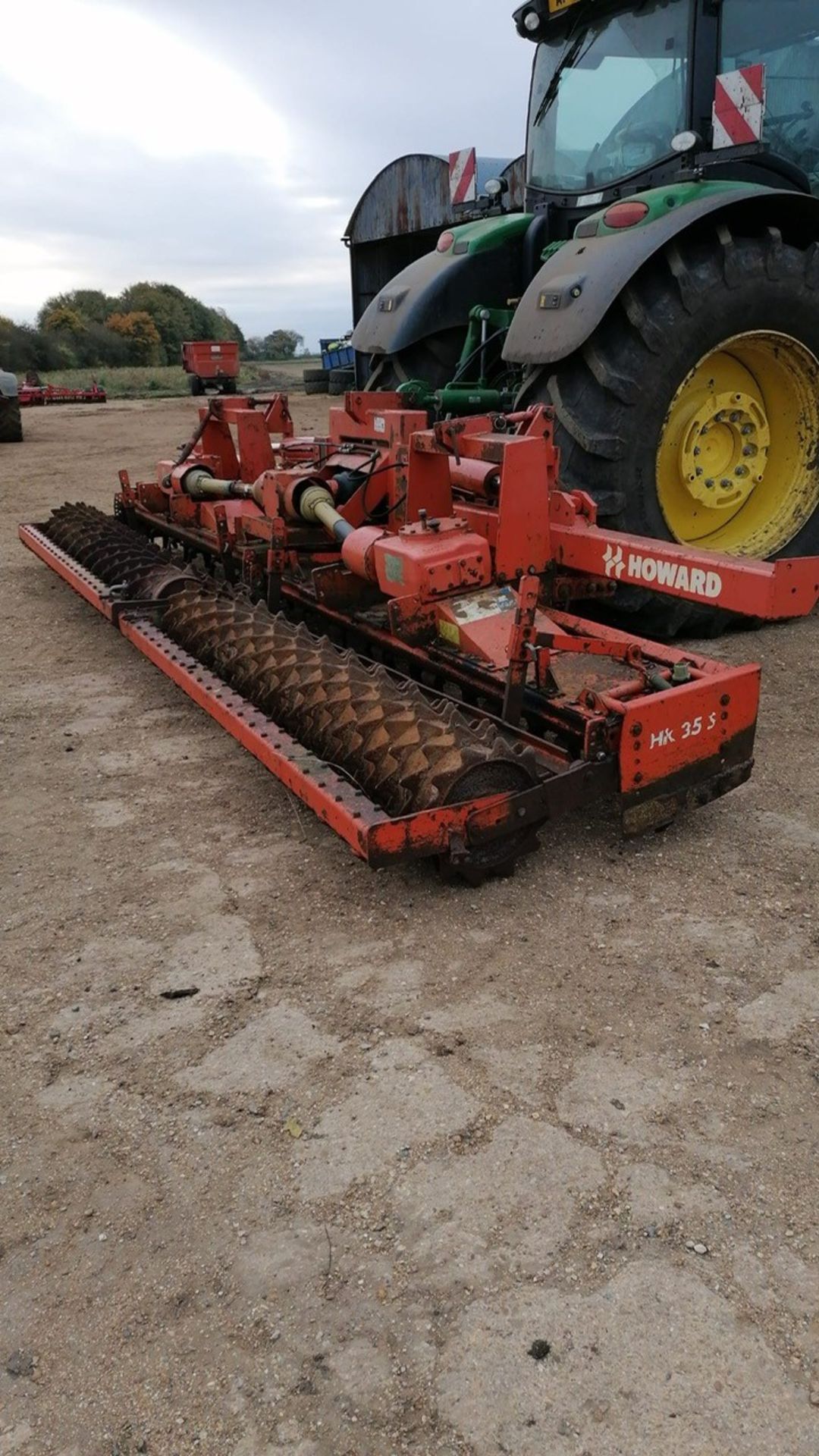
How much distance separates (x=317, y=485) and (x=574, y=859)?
1923mm

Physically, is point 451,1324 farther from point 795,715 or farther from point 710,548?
point 710,548

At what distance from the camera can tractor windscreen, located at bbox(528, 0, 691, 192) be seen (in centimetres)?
482

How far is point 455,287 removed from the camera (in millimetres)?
5461

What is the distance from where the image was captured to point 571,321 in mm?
4031

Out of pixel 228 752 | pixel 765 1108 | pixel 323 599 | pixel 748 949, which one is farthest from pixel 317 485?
pixel 765 1108

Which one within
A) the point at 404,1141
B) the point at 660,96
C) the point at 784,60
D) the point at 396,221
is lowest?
the point at 404,1141

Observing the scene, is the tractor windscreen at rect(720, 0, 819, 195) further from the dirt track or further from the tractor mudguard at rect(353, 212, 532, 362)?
the dirt track

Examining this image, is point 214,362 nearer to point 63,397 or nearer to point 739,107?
point 63,397

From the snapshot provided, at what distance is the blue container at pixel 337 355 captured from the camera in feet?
76.5

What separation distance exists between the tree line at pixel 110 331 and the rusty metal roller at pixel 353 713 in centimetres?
3435

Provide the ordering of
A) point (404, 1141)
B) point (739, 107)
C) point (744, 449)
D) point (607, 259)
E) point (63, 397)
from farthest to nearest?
point (63, 397) → point (744, 449) → point (739, 107) → point (607, 259) → point (404, 1141)

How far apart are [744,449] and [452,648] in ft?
6.72

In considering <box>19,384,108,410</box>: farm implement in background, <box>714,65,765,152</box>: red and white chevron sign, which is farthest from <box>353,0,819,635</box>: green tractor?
<box>19,384,108,410</box>: farm implement in background

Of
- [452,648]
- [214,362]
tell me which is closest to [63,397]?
[214,362]
